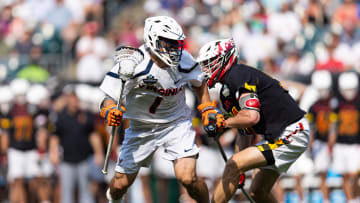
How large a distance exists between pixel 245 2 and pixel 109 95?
29.9 feet

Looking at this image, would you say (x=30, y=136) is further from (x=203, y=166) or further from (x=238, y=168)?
(x=238, y=168)

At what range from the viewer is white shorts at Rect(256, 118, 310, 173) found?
23.5 ft

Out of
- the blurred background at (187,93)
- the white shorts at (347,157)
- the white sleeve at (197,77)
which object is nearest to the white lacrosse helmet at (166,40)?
the white sleeve at (197,77)

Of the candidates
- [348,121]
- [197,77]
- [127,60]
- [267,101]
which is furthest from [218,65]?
[348,121]

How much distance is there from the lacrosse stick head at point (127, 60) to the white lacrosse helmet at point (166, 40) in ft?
0.67

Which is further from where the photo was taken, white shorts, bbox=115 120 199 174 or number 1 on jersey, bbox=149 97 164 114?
white shorts, bbox=115 120 199 174

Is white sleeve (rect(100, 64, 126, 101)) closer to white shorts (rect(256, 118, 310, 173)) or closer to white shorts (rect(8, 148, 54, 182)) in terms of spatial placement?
white shorts (rect(256, 118, 310, 173))

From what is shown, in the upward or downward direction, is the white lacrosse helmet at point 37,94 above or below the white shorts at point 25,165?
above

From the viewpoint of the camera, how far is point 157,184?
12383 mm

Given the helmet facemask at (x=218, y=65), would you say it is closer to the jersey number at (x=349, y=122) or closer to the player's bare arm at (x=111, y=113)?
the player's bare arm at (x=111, y=113)

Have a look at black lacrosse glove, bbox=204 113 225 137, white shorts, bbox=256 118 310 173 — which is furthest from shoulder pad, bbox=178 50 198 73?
white shorts, bbox=256 118 310 173

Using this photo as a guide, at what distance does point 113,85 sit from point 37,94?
619 cm

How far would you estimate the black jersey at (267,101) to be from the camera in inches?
279

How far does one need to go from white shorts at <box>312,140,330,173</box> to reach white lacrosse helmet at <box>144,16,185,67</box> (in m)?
5.89
